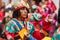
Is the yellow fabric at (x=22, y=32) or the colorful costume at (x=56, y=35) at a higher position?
the yellow fabric at (x=22, y=32)

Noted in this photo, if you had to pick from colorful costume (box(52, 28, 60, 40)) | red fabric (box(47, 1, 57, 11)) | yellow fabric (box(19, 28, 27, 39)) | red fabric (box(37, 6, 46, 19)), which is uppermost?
red fabric (box(47, 1, 57, 11))

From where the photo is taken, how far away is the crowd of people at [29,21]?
76 cm

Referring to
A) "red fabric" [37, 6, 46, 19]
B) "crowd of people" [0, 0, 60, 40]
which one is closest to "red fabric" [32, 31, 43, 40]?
"crowd of people" [0, 0, 60, 40]

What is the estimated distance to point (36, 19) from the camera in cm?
81

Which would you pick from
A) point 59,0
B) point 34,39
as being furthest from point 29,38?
point 59,0

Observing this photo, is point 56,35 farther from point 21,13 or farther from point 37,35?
point 21,13

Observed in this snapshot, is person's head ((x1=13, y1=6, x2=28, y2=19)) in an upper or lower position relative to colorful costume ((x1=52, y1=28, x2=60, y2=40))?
upper

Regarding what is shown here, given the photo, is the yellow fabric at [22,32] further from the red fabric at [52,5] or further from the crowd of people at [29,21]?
the red fabric at [52,5]

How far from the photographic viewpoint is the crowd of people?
76 centimetres

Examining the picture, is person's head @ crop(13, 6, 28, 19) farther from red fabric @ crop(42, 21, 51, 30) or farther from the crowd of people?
red fabric @ crop(42, 21, 51, 30)

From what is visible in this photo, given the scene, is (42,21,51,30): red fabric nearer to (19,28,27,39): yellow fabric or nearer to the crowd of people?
the crowd of people

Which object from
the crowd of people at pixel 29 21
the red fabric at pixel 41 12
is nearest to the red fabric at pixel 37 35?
the crowd of people at pixel 29 21

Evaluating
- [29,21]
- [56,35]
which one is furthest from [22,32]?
[56,35]

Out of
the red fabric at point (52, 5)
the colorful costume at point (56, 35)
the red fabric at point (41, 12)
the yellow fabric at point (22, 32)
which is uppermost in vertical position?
the red fabric at point (52, 5)
